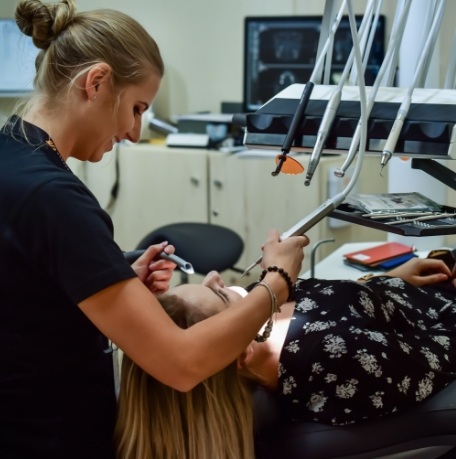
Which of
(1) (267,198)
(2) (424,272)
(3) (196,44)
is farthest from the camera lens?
(3) (196,44)

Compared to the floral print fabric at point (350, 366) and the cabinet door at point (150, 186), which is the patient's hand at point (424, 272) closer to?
the floral print fabric at point (350, 366)

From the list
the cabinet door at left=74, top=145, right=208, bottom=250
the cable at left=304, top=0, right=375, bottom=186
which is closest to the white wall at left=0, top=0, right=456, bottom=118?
the cabinet door at left=74, top=145, right=208, bottom=250

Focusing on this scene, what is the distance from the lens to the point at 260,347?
1309 mm

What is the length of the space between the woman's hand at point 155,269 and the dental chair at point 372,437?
1.00ft

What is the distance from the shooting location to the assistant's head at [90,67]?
112 cm

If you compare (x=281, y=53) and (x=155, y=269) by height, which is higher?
(x=281, y=53)

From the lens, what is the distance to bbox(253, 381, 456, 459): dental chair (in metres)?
1.22

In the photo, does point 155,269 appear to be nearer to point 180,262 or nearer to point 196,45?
point 180,262

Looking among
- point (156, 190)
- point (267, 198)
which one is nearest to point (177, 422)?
point (267, 198)

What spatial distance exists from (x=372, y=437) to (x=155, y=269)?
0.52 m

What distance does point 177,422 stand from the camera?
1.20m

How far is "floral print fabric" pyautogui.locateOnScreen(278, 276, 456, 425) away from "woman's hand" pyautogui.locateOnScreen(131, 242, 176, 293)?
266 millimetres

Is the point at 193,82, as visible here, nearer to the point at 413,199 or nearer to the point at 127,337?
the point at 413,199

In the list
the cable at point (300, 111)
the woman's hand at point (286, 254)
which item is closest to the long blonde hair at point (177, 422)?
the woman's hand at point (286, 254)
